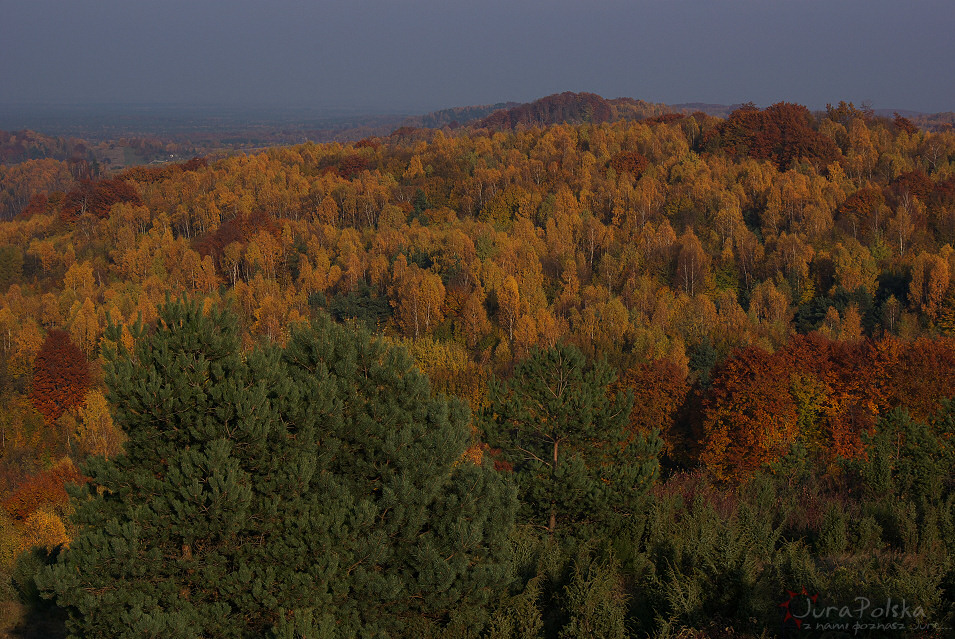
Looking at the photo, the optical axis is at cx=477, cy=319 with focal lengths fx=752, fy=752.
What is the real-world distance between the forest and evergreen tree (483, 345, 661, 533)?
3.7 inches

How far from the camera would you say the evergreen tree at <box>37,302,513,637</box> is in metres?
12.4

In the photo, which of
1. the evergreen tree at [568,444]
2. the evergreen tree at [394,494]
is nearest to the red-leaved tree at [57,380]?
the evergreen tree at [568,444]

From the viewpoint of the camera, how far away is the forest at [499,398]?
12.6m

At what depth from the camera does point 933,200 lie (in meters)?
82.9

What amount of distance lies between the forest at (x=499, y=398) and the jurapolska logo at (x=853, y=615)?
77mm

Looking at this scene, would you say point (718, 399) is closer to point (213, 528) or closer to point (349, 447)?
point (349, 447)

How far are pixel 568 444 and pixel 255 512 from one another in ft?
31.4

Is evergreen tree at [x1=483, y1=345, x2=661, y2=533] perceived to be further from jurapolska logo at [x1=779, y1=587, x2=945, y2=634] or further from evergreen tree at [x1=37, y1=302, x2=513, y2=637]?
jurapolska logo at [x1=779, y1=587, x2=945, y2=634]

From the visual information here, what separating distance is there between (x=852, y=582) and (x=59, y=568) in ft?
40.9

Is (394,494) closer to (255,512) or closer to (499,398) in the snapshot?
(255,512)

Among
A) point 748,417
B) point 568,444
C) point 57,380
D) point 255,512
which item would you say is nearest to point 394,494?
point 255,512

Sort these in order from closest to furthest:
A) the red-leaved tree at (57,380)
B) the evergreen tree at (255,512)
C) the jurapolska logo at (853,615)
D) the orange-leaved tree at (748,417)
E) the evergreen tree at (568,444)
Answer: the jurapolska logo at (853,615)
the evergreen tree at (255,512)
the evergreen tree at (568,444)
the orange-leaved tree at (748,417)
the red-leaved tree at (57,380)

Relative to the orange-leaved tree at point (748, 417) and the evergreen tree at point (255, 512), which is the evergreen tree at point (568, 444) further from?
the orange-leaved tree at point (748, 417)

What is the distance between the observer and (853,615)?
10742mm
